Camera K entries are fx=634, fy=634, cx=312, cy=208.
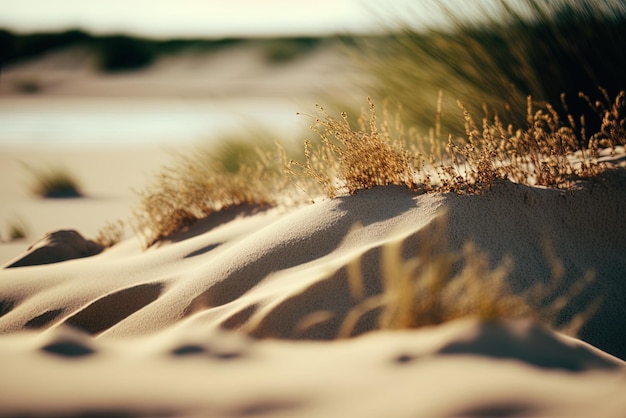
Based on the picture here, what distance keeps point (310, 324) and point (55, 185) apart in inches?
218

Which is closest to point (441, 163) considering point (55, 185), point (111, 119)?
point (55, 185)

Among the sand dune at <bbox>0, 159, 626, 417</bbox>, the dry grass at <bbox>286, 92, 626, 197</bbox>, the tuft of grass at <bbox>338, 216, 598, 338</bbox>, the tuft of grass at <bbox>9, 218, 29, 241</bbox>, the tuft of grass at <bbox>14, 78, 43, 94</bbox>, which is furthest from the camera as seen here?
the tuft of grass at <bbox>14, 78, 43, 94</bbox>

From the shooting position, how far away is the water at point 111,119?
12.9 m

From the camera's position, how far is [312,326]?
2006 mm

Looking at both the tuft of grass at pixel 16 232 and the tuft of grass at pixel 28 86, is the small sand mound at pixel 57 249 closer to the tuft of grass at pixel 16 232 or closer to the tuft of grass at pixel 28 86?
the tuft of grass at pixel 16 232

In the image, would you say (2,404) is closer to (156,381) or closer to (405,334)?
(156,381)

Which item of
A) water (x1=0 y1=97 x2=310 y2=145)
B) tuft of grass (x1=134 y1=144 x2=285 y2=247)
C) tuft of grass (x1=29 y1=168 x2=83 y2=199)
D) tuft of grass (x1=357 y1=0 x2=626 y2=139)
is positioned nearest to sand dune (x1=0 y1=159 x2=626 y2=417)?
tuft of grass (x1=134 y1=144 x2=285 y2=247)

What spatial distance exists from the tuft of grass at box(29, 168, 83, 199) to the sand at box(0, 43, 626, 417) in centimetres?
230

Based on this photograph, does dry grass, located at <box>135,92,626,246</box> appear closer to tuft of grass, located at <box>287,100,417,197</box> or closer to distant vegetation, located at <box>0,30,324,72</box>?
tuft of grass, located at <box>287,100,417,197</box>

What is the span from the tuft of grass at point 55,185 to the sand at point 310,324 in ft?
7.56

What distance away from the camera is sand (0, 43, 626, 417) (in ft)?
3.65

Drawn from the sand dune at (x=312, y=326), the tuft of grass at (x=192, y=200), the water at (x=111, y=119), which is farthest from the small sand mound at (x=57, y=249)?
the water at (x=111, y=119)

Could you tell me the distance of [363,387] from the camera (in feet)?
3.86

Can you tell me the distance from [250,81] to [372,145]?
103ft
